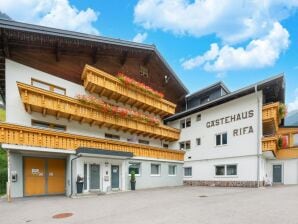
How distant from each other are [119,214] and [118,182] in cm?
1107

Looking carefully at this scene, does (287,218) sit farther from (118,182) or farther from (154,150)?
(154,150)

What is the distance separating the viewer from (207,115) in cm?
2630

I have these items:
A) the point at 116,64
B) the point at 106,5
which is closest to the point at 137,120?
the point at 116,64

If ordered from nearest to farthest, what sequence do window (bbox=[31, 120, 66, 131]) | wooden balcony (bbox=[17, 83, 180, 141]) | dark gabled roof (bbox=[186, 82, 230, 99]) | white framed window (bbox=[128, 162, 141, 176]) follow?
1. wooden balcony (bbox=[17, 83, 180, 141])
2. window (bbox=[31, 120, 66, 131])
3. white framed window (bbox=[128, 162, 141, 176])
4. dark gabled roof (bbox=[186, 82, 230, 99])

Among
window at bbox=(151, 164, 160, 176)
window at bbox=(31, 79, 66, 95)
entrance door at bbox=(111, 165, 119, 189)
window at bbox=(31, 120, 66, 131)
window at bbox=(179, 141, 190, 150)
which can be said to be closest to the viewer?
window at bbox=(31, 120, 66, 131)

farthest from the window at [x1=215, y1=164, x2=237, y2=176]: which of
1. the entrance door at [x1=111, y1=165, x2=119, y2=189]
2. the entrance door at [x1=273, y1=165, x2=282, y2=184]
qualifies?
the entrance door at [x1=111, y1=165, x2=119, y2=189]

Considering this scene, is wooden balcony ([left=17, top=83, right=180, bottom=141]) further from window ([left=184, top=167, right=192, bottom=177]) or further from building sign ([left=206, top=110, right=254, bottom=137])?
building sign ([left=206, top=110, right=254, bottom=137])

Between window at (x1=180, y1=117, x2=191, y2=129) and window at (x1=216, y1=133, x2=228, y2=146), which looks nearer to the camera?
window at (x1=216, y1=133, x2=228, y2=146)

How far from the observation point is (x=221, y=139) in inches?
968

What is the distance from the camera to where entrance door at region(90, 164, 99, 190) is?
766 inches

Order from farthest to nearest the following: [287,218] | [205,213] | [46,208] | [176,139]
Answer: [176,139] → [46,208] → [205,213] → [287,218]

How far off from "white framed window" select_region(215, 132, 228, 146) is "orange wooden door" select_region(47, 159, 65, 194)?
14.4m

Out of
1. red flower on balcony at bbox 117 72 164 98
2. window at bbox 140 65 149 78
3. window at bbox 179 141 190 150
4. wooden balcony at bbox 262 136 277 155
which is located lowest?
window at bbox 179 141 190 150

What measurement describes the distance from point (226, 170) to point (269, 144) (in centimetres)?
483
